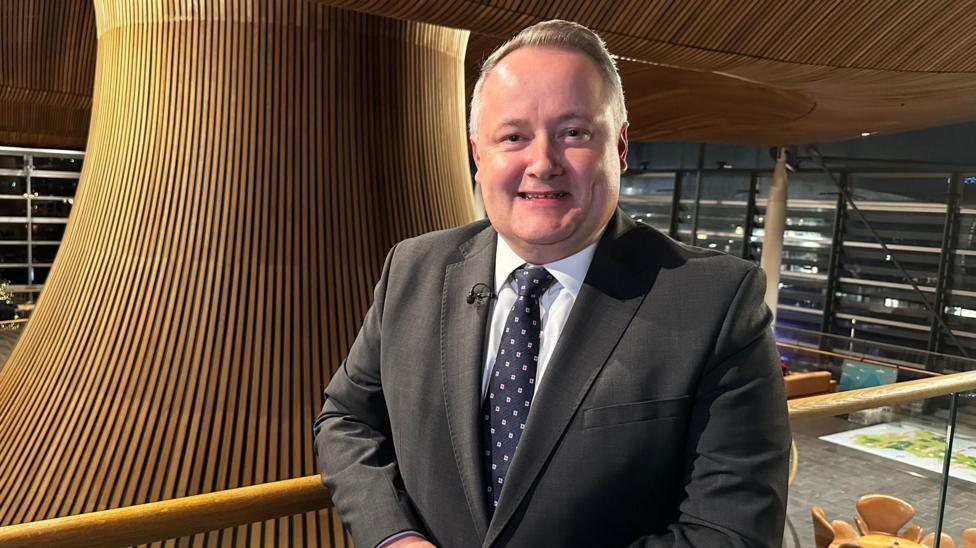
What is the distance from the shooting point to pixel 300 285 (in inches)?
116

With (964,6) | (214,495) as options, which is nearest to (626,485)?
(214,495)

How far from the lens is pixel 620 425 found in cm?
111

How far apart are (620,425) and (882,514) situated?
374 centimetres

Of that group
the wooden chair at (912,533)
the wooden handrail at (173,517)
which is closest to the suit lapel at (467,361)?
the wooden handrail at (173,517)

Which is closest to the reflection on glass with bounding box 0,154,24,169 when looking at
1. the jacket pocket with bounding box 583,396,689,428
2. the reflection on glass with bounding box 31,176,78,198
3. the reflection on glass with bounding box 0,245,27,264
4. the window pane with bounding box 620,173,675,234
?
the reflection on glass with bounding box 31,176,78,198

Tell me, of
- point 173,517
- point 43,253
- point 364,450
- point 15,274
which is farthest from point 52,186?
point 364,450

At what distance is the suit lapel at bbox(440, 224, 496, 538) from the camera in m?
1.18

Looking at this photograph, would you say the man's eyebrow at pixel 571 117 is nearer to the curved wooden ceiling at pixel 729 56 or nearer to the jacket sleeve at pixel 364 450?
the jacket sleeve at pixel 364 450

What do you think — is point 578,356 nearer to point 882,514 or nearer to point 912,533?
point 912,533

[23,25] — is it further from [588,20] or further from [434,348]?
[434,348]

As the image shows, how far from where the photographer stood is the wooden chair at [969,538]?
350 centimetres

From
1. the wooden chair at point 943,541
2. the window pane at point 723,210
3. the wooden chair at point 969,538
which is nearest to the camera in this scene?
the wooden chair at point 943,541

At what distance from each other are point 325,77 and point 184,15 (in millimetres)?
547

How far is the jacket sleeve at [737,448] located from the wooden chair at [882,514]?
3.42 metres
